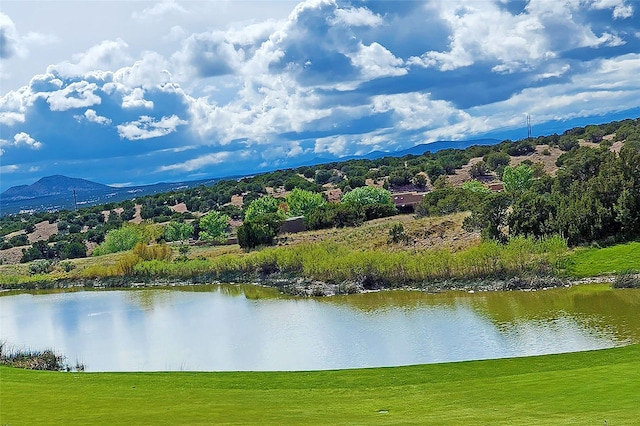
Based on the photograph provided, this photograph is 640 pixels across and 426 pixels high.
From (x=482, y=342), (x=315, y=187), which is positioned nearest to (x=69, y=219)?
(x=315, y=187)

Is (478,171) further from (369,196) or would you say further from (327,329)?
(327,329)

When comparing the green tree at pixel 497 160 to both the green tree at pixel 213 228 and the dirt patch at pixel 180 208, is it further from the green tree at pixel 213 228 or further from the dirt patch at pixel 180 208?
the dirt patch at pixel 180 208

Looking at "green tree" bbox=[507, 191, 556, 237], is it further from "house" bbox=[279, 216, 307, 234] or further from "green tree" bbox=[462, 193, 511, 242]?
"house" bbox=[279, 216, 307, 234]

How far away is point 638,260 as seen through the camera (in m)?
42.3

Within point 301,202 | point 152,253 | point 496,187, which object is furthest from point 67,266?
point 496,187

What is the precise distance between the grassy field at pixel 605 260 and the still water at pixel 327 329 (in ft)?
7.99

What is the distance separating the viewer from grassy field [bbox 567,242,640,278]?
42.8 meters

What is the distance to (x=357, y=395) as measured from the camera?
18.7m

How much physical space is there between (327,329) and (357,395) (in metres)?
16.6

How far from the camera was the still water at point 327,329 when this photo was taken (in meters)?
28.4

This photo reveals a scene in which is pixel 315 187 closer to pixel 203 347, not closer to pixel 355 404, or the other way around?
pixel 203 347

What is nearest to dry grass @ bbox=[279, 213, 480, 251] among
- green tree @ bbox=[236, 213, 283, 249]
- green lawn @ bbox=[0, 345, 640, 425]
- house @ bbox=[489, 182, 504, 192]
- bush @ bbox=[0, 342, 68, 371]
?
green tree @ bbox=[236, 213, 283, 249]

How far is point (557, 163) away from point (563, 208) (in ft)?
170

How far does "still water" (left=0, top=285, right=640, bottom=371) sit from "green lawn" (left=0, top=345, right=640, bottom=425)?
5.50 m
